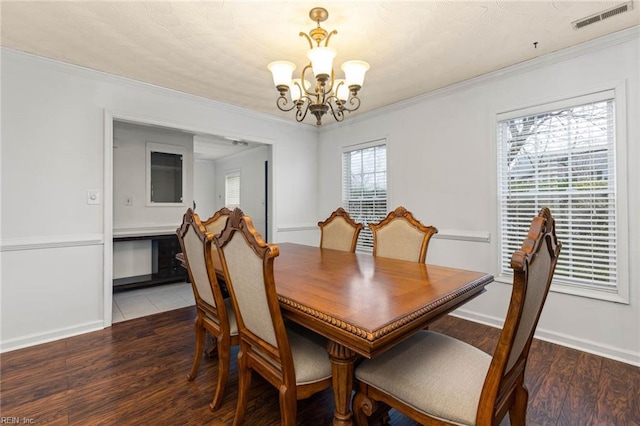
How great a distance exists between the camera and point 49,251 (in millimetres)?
2637

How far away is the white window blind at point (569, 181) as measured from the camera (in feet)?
7.59

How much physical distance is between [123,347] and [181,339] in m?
0.45

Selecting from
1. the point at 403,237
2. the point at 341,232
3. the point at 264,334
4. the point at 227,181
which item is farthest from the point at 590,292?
the point at 227,181

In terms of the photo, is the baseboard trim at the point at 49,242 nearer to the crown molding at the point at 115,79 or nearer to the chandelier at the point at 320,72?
the crown molding at the point at 115,79

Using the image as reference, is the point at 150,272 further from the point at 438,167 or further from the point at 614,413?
the point at 614,413

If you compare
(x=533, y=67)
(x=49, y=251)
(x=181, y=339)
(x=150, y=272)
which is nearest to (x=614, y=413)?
(x=533, y=67)

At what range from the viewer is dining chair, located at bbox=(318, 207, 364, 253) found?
2.75 m

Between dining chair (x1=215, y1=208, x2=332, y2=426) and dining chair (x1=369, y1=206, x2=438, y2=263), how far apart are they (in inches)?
43.0

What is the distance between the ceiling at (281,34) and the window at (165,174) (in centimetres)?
162

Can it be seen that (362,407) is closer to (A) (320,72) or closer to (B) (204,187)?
(A) (320,72)

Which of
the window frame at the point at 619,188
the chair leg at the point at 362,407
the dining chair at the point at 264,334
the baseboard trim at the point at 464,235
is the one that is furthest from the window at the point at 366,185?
the chair leg at the point at 362,407

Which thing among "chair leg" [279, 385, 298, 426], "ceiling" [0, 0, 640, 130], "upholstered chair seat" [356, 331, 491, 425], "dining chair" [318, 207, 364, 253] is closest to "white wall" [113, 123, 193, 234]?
"ceiling" [0, 0, 640, 130]

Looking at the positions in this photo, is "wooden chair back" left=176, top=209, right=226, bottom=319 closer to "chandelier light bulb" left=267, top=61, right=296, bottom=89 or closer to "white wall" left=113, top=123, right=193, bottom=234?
"chandelier light bulb" left=267, top=61, right=296, bottom=89

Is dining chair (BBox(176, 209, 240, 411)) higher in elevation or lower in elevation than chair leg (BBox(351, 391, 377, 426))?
higher
